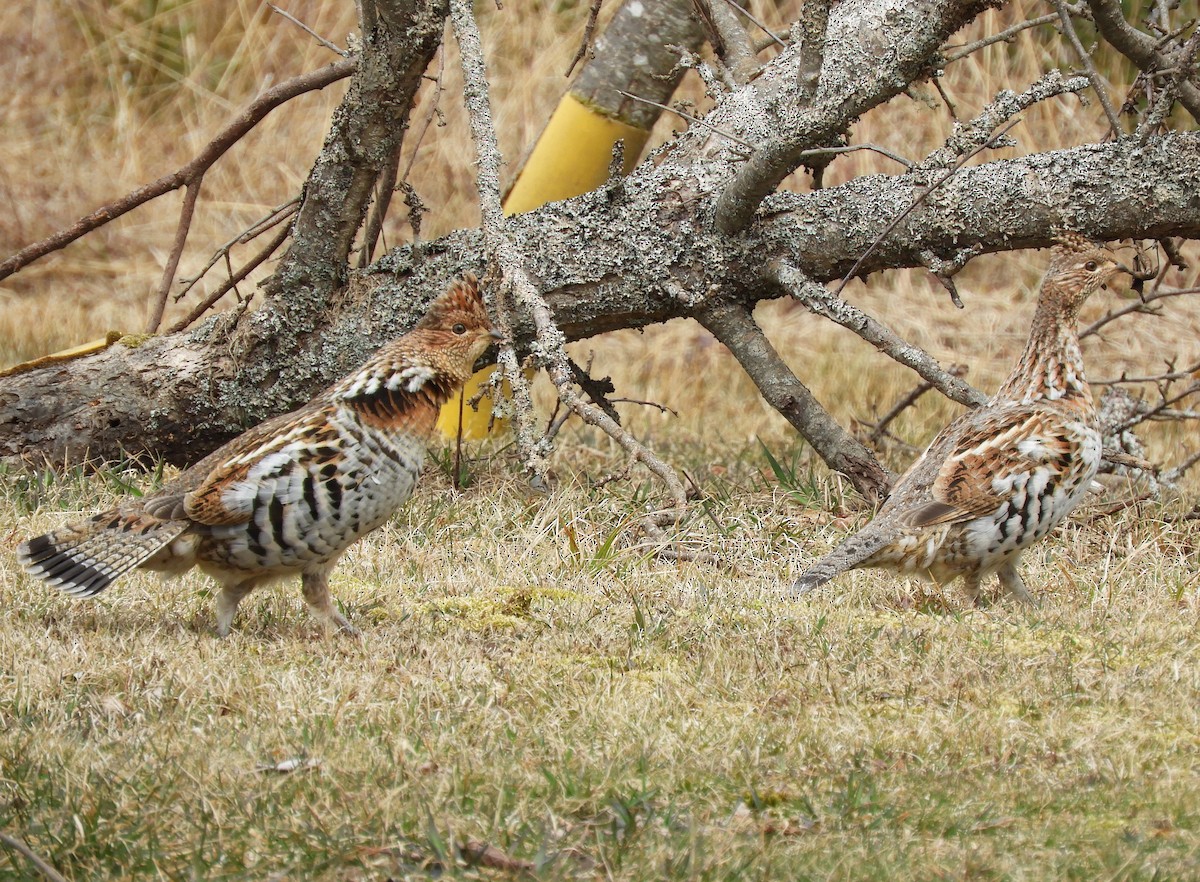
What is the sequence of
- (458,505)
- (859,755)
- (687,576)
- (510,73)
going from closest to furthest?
(859,755)
(687,576)
(458,505)
(510,73)

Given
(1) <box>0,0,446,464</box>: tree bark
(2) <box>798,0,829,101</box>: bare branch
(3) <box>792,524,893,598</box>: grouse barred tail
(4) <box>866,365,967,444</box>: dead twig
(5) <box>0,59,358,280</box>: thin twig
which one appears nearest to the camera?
(2) <box>798,0,829,101</box>: bare branch

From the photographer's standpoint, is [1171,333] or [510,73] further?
[510,73]

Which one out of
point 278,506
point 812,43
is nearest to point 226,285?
point 278,506

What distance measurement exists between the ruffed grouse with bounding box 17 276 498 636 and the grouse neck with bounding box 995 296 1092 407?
7.38ft

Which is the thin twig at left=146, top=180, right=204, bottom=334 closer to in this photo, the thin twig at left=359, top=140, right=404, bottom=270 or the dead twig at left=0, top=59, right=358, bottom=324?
the dead twig at left=0, top=59, right=358, bottom=324

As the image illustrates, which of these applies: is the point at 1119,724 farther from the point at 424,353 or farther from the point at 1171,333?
the point at 1171,333

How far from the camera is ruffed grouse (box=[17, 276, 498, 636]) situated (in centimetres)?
443

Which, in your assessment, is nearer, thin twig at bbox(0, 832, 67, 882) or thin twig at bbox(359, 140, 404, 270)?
thin twig at bbox(0, 832, 67, 882)

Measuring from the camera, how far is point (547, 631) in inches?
184

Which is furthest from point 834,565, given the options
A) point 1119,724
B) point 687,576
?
point 1119,724

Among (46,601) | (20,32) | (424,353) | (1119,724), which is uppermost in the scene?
(20,32)

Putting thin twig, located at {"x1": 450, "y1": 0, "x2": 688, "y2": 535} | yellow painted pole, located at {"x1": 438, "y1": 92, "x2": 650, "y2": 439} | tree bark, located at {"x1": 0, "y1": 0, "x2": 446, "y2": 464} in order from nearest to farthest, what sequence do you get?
thin twig, located at {"x1": 450, "y1": 0, "x2": 688, "y2": 535}, tree bark, located at {"x1": 0, "y1": 0, "x2": 446, "y2": 464}, yellow painted pole, located at {"x1": 438, "y1": 92, "x2": 650, "y2": 439}

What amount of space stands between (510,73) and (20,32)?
4.01m

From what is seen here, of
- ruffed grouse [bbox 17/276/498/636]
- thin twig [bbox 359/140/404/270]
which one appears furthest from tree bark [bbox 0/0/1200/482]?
ruffed grouse [bbox 17/276/498/636]
